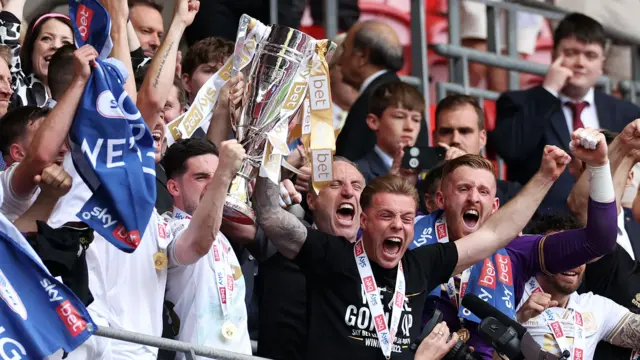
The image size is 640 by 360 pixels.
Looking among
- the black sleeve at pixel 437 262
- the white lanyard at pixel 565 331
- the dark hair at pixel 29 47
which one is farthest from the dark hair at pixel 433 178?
the dark hair at pixel 29 47

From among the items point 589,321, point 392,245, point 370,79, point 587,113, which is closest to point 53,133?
point 392,245

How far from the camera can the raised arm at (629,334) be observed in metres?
7.47

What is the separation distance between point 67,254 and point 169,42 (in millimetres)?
1567

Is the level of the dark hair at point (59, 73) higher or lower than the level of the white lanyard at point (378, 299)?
higher

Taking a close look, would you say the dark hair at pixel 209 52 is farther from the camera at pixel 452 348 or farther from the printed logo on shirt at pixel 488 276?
the camera at pixel 452 348

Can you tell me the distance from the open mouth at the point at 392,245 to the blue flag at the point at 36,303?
1637mm

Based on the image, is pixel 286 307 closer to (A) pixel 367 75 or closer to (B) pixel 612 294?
(B) pixel 612 294

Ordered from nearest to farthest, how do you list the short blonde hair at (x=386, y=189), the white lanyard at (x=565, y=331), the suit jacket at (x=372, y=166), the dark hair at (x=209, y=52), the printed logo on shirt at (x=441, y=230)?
the short blonde hair at (x=386, y=189) < the white lanyard at (x=565, y=331) < the printed logo on shirt at (x=441, y=230) < the dark hair at (x=209, y=52) < the suit jacket at (x=372, y=166)

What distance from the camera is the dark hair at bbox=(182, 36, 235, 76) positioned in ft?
26.0

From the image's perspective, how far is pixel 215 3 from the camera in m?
9.07

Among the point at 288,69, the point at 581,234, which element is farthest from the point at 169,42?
the point at 581,234

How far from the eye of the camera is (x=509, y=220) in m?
7.09

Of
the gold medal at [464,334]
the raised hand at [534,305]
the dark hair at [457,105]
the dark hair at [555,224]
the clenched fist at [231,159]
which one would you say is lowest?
the gold medal at [464,334]

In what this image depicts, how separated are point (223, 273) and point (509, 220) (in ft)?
4.97
